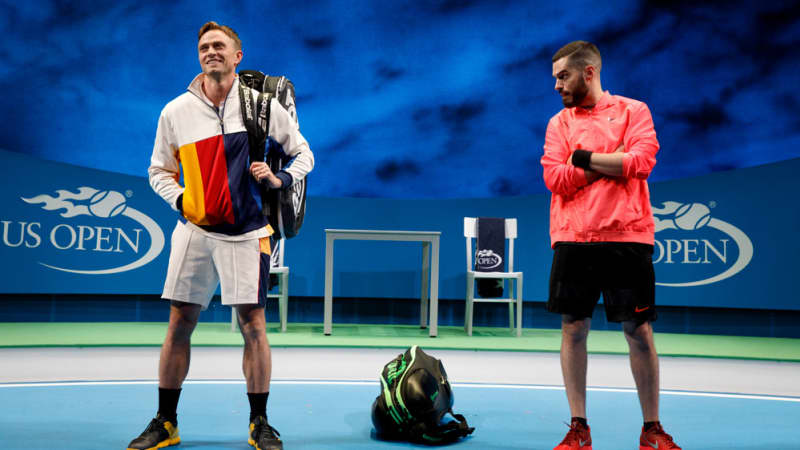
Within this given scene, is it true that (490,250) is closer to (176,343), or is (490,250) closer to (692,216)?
(692,216)

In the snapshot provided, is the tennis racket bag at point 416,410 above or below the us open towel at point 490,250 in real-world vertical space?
below

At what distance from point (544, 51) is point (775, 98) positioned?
3432mm

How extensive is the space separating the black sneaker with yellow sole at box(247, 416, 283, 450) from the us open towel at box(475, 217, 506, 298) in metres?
4.10

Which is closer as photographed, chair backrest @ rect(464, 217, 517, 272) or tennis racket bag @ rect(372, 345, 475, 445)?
tennis racket bag @ rect(372, 345, 475, 445)

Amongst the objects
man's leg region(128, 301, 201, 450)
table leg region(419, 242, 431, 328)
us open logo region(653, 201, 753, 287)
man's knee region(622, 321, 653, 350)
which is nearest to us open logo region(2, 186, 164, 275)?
table leg region(419, 242, 431, 328)

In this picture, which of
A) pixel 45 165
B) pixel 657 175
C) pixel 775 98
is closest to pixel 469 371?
pixel 45 165

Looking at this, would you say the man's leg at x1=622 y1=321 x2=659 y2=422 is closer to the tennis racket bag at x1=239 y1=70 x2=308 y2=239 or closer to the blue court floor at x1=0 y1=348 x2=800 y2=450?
the blue court floor at x1=0 y1=348 x2=800 y2=450

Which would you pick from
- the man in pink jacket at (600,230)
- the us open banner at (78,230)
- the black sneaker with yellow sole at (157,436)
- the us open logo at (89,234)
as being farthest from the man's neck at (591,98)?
the us open logo at (89,234)

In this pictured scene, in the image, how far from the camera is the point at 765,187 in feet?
20.0

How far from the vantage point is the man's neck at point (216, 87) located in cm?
237

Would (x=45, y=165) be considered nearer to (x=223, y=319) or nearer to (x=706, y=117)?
Answer: (x=223, y=319)

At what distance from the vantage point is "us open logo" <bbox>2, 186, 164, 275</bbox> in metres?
5.87

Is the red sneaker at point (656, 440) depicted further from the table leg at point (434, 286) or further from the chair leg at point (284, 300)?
the chair leg at point (284, 300)

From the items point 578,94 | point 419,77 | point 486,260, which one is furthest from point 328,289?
point 419,77
